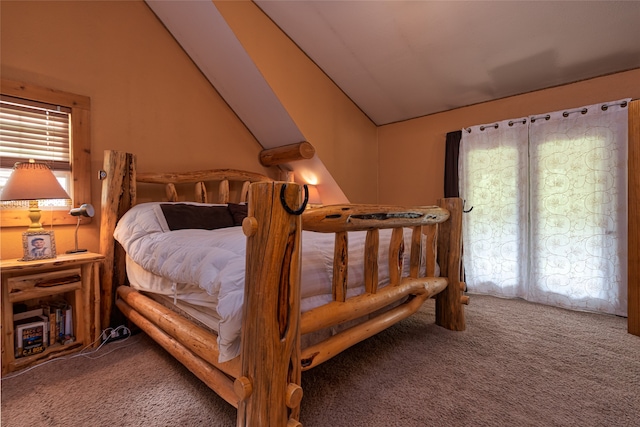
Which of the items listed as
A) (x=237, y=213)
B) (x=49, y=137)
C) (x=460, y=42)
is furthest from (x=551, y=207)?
(x=49, y=137)

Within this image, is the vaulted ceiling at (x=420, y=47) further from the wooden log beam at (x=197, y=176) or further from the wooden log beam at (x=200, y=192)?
the wooden log beam at (x=200, y=192)

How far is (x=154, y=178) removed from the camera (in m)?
2.58

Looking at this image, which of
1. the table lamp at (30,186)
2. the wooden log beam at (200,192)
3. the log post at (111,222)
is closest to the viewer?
the table lamp at (30,186)

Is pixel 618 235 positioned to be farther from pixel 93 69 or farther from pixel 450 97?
pixel 93 69

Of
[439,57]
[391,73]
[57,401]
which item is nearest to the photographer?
[57,401]

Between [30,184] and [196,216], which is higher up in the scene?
[30,184]

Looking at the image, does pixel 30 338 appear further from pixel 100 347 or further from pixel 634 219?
pixel 634 219

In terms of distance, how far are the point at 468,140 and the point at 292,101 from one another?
201 cm

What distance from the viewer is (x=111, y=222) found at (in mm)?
2273

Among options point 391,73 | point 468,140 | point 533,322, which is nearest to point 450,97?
point 468,140

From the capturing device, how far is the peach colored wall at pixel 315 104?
263cm

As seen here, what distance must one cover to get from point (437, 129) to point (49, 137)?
3.80 meters

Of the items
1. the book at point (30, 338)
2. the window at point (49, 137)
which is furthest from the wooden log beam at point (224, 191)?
the book at point (30, 338)

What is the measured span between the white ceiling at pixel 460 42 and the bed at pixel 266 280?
1568mm
